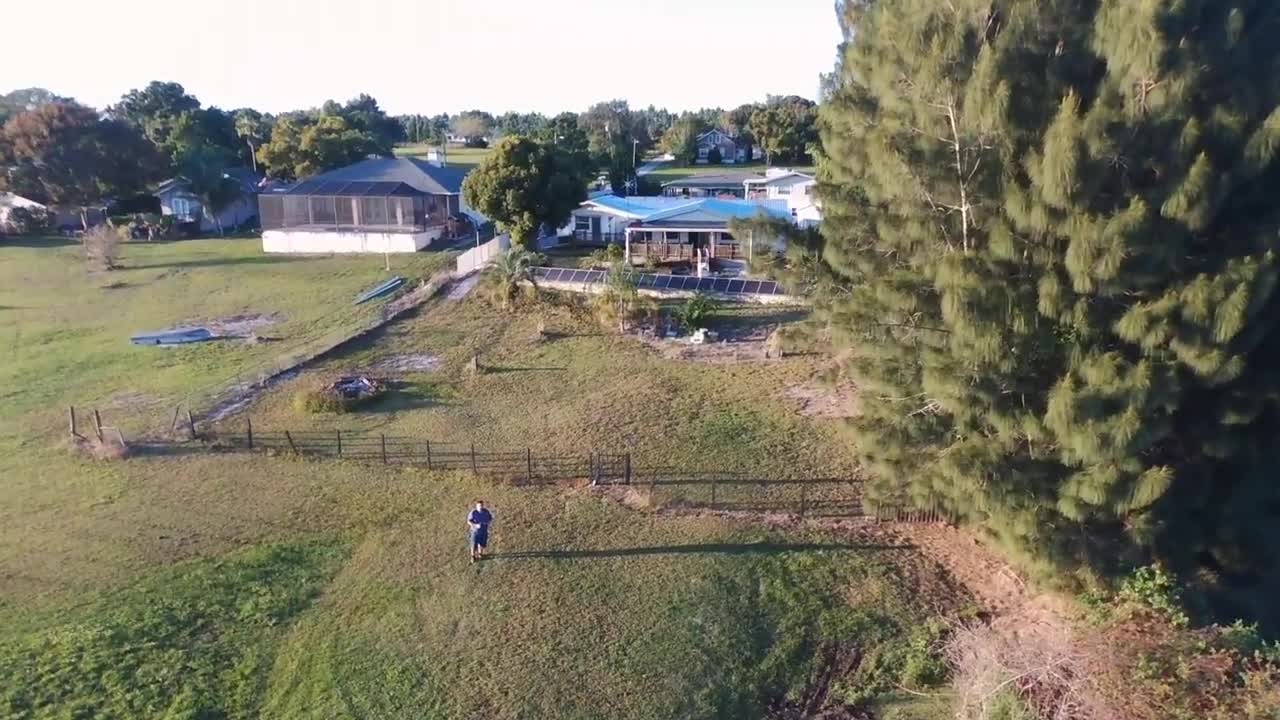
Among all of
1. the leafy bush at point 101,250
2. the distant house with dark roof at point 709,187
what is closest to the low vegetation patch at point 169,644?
the leafy bush at point 101,250

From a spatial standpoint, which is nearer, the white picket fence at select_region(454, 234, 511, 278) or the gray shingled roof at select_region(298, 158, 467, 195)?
the white picket fence at select_region(454, 234, 511, 278)

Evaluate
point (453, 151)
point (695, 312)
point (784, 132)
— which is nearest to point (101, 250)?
point (695, 312)

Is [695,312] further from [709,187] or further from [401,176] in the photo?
[709,187]

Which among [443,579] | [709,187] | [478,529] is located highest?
[709,187]

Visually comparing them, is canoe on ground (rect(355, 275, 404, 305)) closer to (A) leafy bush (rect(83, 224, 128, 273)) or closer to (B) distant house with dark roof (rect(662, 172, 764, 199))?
(A) leafy bush (rect(83, 224, 128, 273))

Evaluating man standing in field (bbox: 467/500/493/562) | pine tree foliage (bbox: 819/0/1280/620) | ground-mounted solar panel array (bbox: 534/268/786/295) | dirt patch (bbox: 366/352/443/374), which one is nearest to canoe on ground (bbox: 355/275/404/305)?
dirt patch (bbox: 366/352/443/374)

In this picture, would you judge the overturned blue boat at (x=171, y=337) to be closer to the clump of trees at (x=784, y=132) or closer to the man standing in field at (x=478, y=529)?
the man standing in field at (x=478, y=529)
